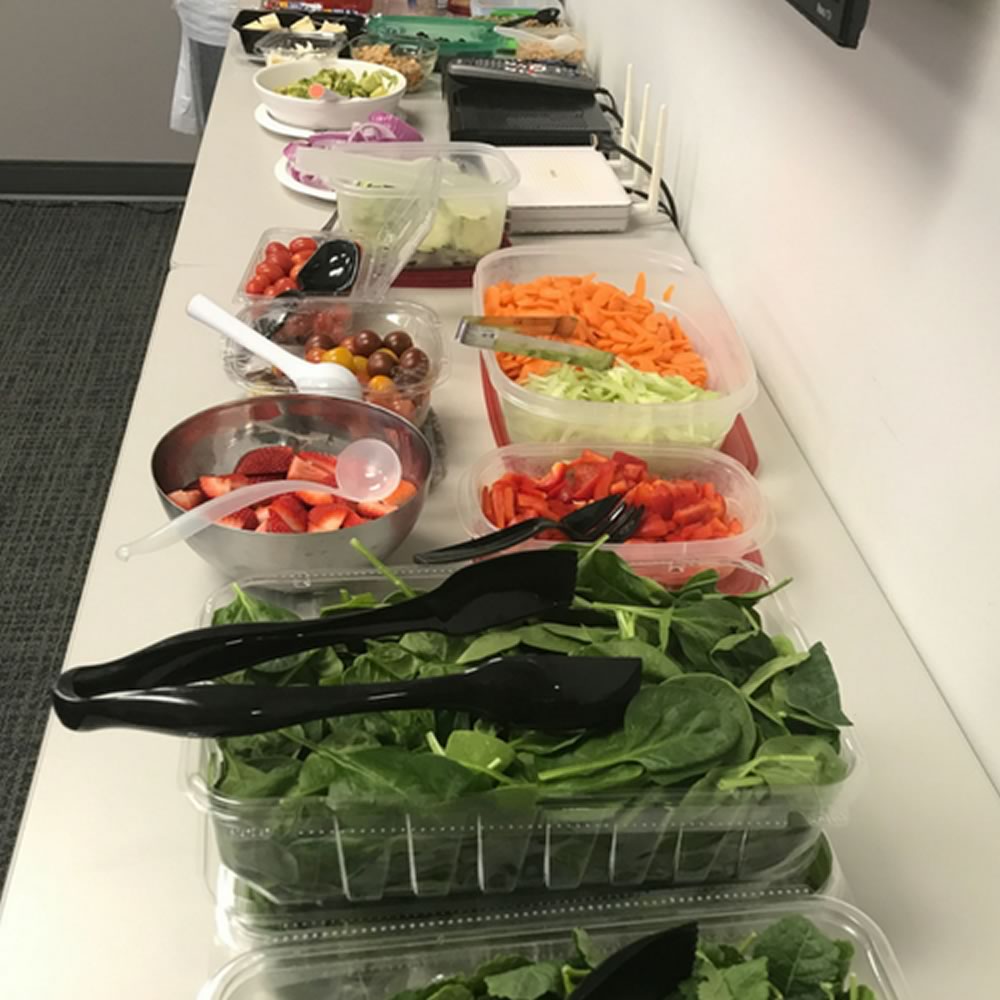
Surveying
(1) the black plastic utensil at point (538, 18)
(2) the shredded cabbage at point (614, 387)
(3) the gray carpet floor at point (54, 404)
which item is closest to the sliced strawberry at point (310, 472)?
(2) the shredded cabbage at point (614, 387)

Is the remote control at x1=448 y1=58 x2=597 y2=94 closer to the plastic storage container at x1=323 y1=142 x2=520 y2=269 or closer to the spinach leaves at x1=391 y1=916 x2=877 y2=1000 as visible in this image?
the plastic storage container at x1=323 y1=142 x2=520 y2=269

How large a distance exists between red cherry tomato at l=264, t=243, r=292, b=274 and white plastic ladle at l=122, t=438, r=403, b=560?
38cm

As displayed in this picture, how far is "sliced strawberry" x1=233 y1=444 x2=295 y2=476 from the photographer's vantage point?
0.89 m

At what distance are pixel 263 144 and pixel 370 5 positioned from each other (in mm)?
786

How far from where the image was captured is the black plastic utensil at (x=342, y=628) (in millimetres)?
583

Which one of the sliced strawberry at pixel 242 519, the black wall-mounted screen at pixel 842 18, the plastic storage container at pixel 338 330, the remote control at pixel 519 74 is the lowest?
the plastic storage container at pixel 338 330

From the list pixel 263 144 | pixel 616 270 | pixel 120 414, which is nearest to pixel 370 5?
pixel 263 144

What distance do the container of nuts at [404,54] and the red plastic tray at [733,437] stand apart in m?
1.01

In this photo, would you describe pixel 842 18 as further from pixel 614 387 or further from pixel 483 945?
pixel 483 945

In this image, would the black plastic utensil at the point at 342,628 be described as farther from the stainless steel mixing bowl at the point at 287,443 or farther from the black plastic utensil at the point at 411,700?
the stainless steel mixing bowl at the point at 287,443

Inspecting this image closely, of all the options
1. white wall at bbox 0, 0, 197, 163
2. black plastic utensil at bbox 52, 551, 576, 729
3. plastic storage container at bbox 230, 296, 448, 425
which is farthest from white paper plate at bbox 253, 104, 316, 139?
white wall at bbox 0, 0, 197, 163

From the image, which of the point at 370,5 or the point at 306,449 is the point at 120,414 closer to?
the point at 370,5

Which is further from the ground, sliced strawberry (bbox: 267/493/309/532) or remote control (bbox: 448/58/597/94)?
remote control (bbox: 448/58/597/94)

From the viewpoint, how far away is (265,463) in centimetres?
90
